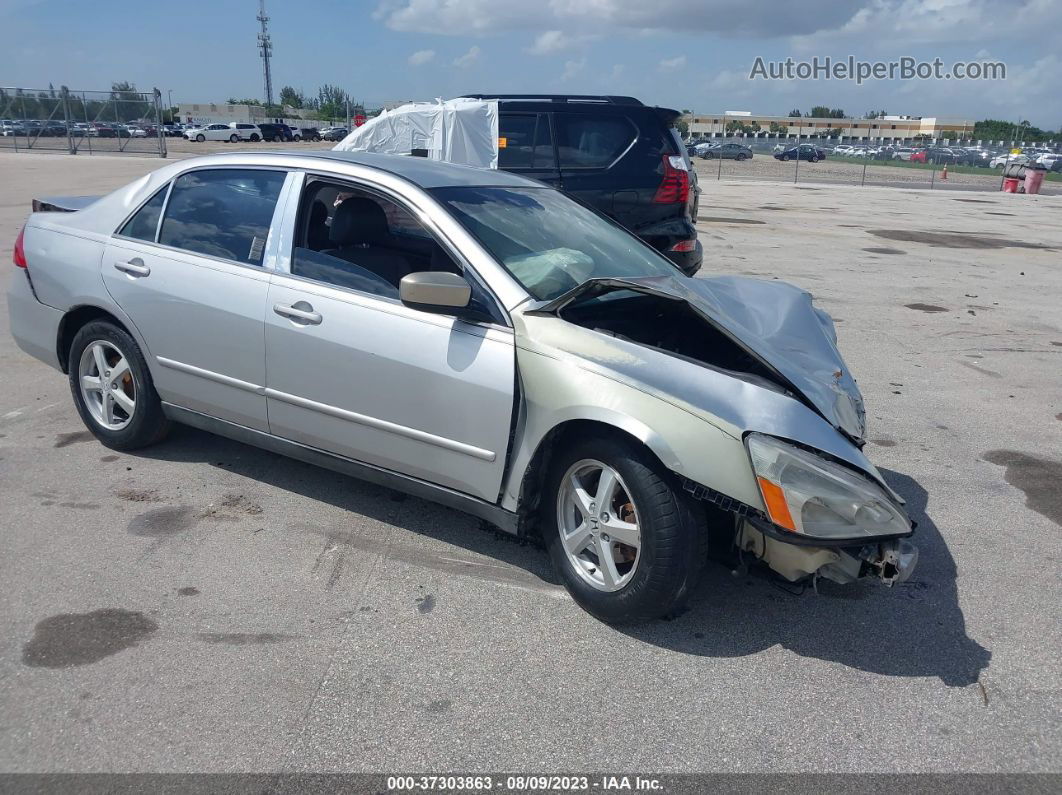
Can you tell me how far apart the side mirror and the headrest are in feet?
2.97

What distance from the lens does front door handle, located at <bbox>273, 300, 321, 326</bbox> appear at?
4.00 meters

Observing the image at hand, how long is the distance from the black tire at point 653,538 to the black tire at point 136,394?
8.58ft

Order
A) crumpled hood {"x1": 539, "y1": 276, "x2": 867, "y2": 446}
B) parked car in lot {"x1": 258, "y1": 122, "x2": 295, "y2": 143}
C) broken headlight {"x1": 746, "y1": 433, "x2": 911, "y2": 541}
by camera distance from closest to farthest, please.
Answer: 1. broken headlight {"x1": 746, "y1": 433, "x2": 911, "y2": 541}
2. crumpled hood {"x1": 539, "y1": 276, "x2": 867, "y2": 446}
3. parked car in lot {"x1": 258, "y1": 122, "x2": 295, "y2": 143}

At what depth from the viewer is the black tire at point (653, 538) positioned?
10.4 ft

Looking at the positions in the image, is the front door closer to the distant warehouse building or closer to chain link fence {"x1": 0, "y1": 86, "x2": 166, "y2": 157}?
chain link fence {"x1": 0, "y1": 86, "x2": 166, "y2": 157}

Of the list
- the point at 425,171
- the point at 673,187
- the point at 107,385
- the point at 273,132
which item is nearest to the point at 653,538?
the point at 425,171

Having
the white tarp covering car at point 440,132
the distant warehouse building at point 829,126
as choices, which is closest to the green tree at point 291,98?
the distant warehouse building at point 829,126

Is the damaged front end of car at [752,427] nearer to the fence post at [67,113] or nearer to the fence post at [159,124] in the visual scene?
the fence post at [159,124]

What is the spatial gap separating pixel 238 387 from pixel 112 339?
0.99 meters

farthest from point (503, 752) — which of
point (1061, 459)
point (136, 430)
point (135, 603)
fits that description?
point (1061, 459)

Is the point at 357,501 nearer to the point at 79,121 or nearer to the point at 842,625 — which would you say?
the point at 842,625

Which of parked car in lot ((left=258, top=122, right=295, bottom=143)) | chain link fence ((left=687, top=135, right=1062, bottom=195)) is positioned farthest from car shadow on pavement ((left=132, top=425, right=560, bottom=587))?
parked car in lot ((left=258, top=122, right=295, bottom=143))

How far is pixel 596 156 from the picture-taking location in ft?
29.6

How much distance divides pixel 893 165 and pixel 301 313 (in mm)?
58904
